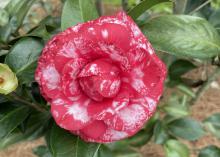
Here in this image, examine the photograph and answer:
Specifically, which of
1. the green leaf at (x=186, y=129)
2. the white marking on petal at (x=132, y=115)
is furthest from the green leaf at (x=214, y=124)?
the white marking on petal at (x=132, y=115)

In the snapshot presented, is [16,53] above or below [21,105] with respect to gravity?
above

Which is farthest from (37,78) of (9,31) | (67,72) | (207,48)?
(207,48)

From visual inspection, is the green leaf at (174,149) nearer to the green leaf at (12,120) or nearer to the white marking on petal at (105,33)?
the green leaf at (12,120)

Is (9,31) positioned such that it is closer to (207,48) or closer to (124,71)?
(124,71)

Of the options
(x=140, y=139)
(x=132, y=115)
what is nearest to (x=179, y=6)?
(x=132, y=115)

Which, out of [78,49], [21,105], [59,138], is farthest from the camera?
[21,105]

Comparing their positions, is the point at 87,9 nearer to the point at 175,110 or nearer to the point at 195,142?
the point at 175,110
